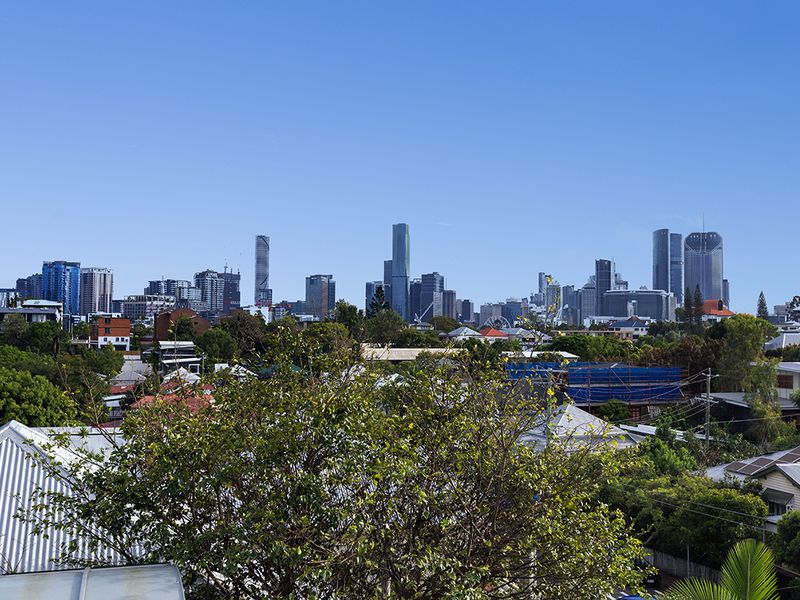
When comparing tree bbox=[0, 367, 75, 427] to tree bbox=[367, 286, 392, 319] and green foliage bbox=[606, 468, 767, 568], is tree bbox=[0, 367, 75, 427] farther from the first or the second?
tree bbox=[367, 286, 392, 319]

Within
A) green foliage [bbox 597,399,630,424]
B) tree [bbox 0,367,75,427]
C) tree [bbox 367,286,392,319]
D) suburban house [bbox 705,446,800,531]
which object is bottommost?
green foliage [bbox 597,399,630,424]

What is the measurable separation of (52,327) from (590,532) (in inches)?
2876

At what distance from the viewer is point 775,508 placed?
20.6 meters

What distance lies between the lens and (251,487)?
279 inches

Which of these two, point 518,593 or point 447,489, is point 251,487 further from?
point 518,593

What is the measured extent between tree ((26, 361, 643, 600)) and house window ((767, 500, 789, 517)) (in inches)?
576

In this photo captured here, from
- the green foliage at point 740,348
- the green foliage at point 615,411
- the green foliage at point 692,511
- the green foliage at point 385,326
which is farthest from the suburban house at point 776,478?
the green foliage at point 385,326

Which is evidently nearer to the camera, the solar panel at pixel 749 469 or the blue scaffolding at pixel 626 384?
the solar panel at pixel 749 469

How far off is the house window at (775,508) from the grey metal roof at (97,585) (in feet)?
60.4

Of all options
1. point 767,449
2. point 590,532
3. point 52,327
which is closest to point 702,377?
point 767,449

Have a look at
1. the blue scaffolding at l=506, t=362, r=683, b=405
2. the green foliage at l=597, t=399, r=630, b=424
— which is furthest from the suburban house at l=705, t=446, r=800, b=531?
the blue scaffolding at l=506, t=362, r=683, b=405

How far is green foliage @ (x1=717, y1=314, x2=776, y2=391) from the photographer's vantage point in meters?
45.0

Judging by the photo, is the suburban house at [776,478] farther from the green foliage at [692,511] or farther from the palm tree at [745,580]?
the palm tree at [745,580]

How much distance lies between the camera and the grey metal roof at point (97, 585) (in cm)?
571
